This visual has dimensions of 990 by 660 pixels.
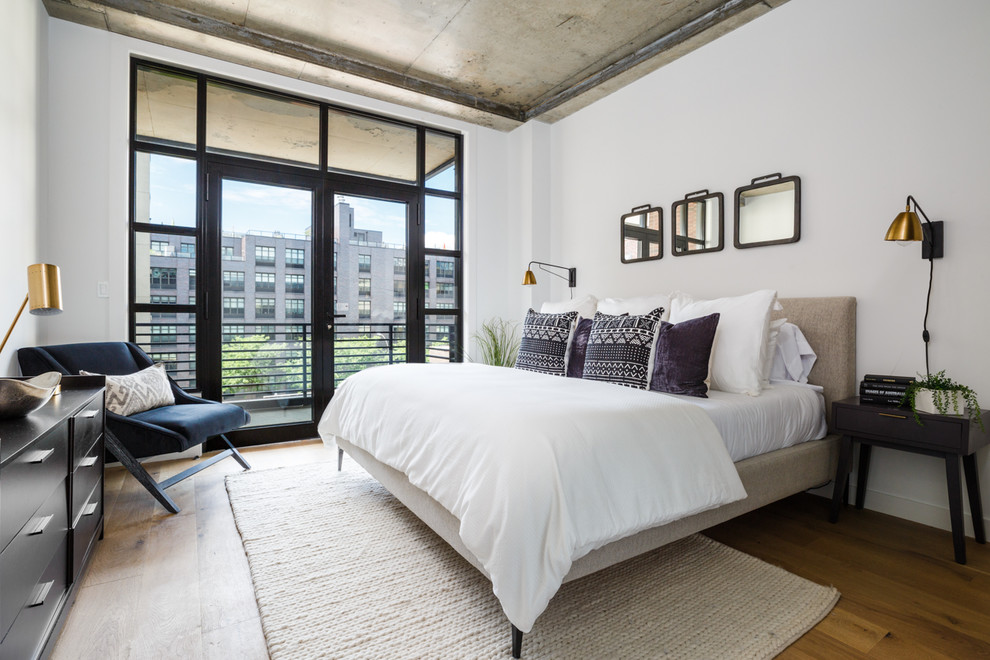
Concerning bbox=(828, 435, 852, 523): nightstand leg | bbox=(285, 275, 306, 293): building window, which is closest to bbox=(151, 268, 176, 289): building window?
bbox=(285, 275, 306, 293): building window

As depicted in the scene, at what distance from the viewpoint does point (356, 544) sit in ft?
7.15

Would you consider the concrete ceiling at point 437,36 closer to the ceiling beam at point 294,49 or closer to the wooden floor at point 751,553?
the ceiling beam at point 294,49

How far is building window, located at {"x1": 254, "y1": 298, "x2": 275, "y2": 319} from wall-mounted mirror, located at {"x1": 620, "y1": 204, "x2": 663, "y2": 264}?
278cm

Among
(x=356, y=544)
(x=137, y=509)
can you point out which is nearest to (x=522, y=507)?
(x=356, y=544)

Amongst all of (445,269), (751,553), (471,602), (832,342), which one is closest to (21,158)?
(445,269)

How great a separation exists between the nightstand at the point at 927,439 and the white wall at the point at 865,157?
0.15 m

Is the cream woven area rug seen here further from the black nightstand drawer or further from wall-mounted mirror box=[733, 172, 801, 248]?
wall-mounted mirror box=[733, 172, 801, 248]

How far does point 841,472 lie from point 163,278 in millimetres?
4278

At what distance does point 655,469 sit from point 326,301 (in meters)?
3.19

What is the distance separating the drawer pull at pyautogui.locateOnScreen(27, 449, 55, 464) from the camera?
1172 millimetres

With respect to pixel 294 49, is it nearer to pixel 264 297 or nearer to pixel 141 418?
pixel 264 297

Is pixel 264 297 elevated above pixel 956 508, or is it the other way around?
pixel 264 297

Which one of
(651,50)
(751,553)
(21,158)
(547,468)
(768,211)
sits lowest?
(751,553)

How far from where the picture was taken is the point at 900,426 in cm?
215
